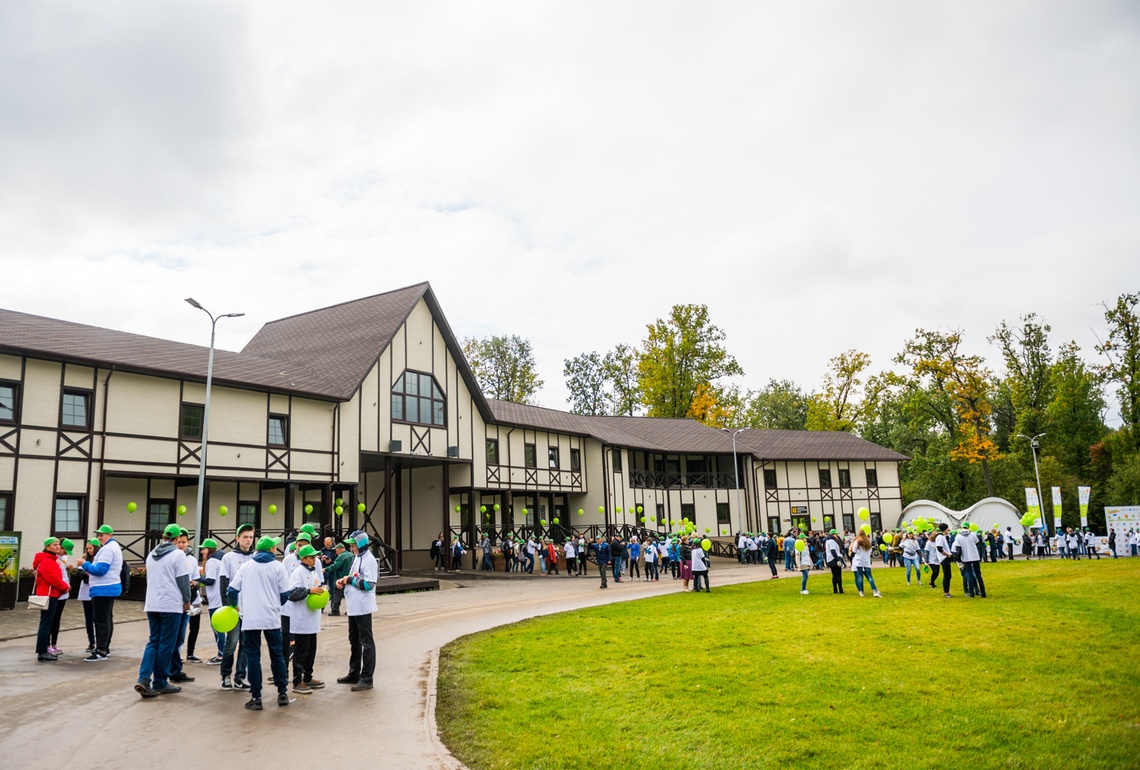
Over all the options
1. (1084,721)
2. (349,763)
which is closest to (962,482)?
(1084,721)

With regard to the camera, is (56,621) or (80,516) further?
(80,516)

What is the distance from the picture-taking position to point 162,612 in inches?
363

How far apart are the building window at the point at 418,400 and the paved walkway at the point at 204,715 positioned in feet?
57.9

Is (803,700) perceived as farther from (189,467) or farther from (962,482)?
(962,482)

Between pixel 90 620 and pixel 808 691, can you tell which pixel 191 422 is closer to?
pixel 90 620

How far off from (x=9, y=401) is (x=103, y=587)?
12.3 meters

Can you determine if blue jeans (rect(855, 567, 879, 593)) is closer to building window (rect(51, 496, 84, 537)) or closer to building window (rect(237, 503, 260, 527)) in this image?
building window (rect(237, 503, 260, 527))

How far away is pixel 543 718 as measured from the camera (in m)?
7.76

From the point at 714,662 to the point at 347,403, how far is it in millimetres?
21845

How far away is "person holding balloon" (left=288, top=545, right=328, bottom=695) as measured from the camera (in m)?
9.00

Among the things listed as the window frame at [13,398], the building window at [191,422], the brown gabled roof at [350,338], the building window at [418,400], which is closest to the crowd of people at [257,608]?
the window frame at [13,398]

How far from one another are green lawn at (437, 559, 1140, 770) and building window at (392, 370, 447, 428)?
1792 cm

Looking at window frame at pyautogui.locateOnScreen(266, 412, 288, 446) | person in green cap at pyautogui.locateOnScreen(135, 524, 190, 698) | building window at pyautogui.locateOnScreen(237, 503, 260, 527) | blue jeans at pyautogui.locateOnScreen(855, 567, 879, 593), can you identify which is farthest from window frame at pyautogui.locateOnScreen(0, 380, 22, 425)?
blue jeans at pyautogui.locateOnScreen(855, 567, 879, 593)

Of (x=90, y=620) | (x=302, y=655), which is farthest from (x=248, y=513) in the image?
(x=302, y=655)
